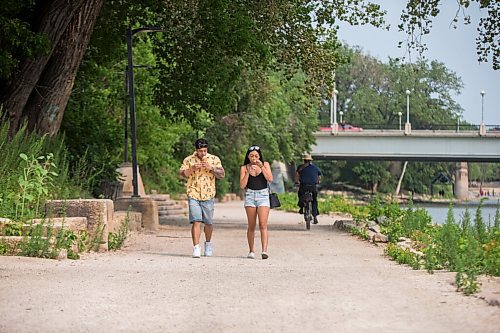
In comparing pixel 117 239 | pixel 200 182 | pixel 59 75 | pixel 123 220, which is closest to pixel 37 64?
pixel 59 75

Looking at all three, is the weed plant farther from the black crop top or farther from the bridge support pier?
the bridge support pier

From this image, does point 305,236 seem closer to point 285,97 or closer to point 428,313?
point 428,313

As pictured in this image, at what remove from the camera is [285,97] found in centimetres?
7244

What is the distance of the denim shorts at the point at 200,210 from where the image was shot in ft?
59.7

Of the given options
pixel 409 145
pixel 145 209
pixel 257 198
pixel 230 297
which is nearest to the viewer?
pixel 230 297

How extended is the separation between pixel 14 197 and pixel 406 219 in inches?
357

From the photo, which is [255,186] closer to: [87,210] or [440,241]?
[87,210]

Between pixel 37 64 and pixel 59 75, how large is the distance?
0.67 metres

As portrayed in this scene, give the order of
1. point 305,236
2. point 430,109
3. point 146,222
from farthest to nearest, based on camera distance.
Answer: point 430,109 → point 146,222 → point 305,236

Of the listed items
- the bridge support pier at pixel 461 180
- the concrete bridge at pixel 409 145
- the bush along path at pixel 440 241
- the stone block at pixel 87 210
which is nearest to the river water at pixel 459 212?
the bush along path at pixel 440 241

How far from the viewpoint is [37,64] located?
25562 mm

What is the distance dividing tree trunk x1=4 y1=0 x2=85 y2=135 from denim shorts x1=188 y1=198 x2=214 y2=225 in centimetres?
818

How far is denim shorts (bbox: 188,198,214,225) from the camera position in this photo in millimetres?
18203

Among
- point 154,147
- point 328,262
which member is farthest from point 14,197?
point 154,147
